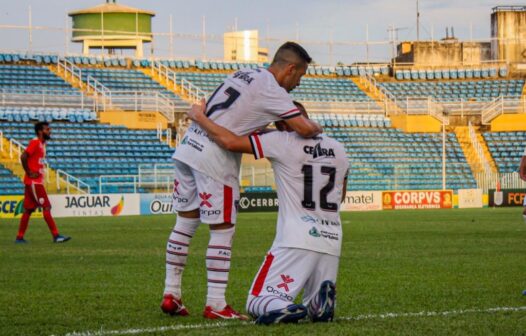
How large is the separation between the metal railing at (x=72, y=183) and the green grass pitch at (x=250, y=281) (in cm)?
1694

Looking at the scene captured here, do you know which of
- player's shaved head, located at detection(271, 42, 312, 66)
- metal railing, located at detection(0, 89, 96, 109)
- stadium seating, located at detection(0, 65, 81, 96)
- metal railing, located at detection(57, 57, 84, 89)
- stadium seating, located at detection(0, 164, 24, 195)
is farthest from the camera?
metal railing, located at detection(57, 57, 84, 89)

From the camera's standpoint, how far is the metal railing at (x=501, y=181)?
145 ft

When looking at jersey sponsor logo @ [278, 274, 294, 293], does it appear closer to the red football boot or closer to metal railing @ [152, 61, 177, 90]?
the red football boot

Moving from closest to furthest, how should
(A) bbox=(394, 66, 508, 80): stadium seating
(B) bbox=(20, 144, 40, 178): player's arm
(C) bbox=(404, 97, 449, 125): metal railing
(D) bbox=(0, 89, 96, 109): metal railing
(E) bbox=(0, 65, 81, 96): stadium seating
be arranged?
(B) bbox=(20, 144, 40, 178): player's arm
(D) bbox=(0, 89, 96, 109): metal railing
(E) bbox=(0, 65, 81, 96): stadium seating
(C) bbox=(404, 97, 449, 125): metal railing
(A) bbox=(394, 66, 508, 80): stadium seating

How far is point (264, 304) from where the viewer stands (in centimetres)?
747

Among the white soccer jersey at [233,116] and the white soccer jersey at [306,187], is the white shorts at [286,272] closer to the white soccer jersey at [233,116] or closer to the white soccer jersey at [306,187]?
the white soccer jersey at [306,187]

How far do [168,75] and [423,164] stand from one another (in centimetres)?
1456

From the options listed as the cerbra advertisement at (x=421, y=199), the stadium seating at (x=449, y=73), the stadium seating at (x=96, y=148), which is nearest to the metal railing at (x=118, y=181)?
the stadium seating at (x=96, y=148)

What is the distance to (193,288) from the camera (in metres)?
11.0

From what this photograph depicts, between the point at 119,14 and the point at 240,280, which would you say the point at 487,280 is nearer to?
the point at 240,280

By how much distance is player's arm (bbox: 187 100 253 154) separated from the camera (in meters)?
7.98

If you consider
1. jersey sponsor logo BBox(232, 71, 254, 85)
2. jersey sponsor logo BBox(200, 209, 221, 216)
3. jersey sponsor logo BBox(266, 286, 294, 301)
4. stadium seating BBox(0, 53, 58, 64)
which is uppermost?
stadium seating BBox(0, 53, 58, 64)

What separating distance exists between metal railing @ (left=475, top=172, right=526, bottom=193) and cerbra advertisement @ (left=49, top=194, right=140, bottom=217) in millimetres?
15480

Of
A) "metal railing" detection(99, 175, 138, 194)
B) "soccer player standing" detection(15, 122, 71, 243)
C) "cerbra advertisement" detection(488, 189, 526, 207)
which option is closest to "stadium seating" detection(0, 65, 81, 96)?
"metal railing" detection(99, 175, 138, 194)
